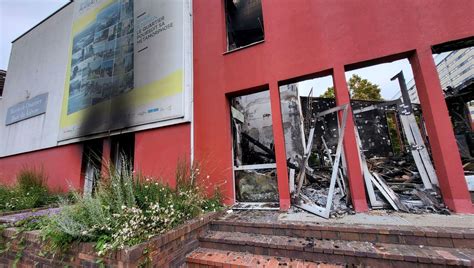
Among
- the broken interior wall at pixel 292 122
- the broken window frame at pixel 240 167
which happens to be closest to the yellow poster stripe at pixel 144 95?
the broken window frame at pixel 240 167

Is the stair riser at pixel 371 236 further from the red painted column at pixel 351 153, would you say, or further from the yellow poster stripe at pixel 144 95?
the yellow poster stripe at pixel 144 95

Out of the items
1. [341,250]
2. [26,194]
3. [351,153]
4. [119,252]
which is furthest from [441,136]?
[26,194]

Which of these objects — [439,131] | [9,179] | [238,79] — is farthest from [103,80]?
[439,131]

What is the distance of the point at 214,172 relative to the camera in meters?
4.39

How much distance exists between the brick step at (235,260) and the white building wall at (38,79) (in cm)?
717

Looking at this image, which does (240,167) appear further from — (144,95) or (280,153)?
(144,95)

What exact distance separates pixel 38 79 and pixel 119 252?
9835 millimetres

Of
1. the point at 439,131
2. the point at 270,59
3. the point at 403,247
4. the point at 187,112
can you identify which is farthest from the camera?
the point at 187,112

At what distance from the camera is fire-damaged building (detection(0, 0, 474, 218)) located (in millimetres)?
3260

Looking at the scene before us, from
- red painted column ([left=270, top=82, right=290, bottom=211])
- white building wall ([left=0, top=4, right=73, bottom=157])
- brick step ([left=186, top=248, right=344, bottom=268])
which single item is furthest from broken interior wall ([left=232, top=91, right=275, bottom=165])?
white building wall ([left=0, top=4, right=73, bottom=157])

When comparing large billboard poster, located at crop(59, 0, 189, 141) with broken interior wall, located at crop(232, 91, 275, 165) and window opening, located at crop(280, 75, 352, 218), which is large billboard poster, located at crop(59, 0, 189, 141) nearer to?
broken interior wall, located at crop(232, 91, 275, 165)

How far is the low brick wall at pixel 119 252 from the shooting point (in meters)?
2.02

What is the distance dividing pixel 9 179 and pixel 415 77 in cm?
1307

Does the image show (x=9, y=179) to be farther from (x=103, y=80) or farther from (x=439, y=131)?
(x=439, y=131)
